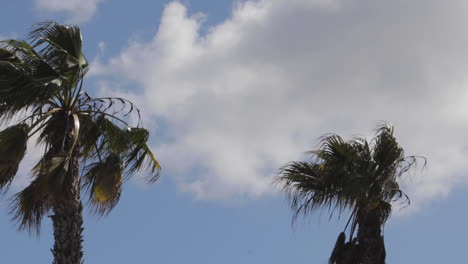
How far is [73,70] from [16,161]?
185 centimetres

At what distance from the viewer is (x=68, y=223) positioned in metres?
13.9

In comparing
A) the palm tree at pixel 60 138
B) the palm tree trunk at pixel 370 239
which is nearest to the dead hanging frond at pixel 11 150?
the palm tree at pixel 60 138

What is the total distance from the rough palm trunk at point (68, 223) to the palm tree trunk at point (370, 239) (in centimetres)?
617

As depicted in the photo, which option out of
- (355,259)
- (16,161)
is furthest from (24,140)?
(355,259)

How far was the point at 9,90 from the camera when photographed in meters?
13.7

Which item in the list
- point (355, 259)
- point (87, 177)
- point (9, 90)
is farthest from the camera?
point (355, 259)

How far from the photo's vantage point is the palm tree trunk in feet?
56.4

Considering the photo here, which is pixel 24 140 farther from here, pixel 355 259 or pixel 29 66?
pixel 355 259

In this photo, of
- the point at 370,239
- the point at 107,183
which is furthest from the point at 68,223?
the point at 370,239

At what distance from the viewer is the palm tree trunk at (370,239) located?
17188 mm

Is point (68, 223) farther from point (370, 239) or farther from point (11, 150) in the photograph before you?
point (370, 239)

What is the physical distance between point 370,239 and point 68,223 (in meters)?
6.53

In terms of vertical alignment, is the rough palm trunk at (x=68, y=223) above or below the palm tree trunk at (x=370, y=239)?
below

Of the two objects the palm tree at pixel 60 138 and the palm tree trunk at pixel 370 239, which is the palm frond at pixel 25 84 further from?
the palm tree trunk at pixel 370 239
